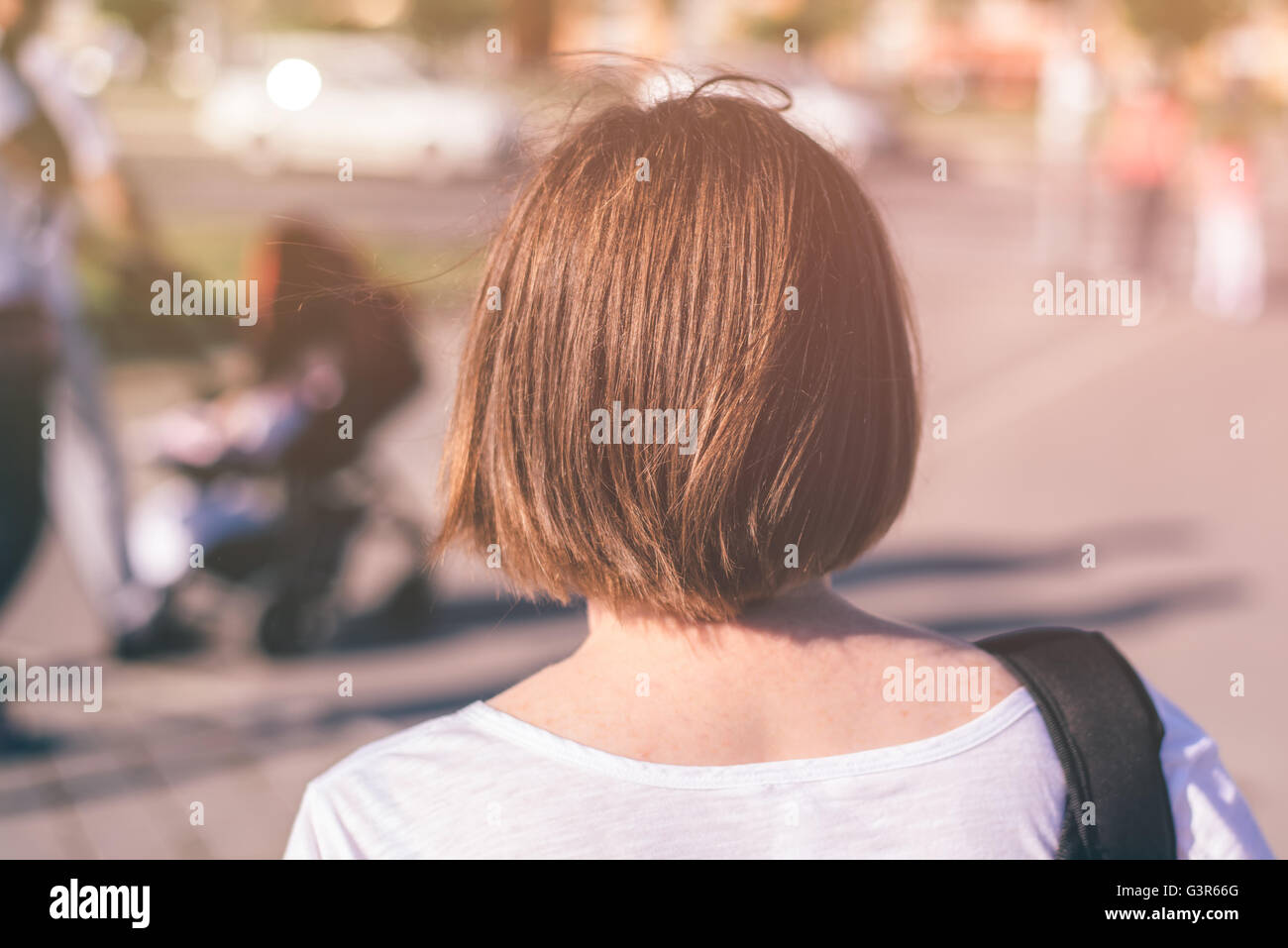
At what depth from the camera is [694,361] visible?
48.6 inches

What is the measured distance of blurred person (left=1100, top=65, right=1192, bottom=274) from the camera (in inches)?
470

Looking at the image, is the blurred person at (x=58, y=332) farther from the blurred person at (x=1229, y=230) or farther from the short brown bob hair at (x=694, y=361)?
the blurred person at (x=1229, y=230)

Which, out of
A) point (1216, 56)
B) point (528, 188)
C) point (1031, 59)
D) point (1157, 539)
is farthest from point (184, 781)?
point (1031, 59)

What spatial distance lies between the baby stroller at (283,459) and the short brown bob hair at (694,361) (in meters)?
3.17

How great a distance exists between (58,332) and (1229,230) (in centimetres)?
1038

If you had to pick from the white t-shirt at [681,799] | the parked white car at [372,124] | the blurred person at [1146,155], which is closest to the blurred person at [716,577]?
the white t-shirt at [681,799]

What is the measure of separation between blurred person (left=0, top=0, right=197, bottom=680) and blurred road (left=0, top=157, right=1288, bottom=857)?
0.78 ft

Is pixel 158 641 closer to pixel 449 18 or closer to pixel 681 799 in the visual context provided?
pixel 681 799

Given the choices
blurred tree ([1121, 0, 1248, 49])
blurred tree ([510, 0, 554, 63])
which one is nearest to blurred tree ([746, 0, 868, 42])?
blurred tree ([510, 0, 554, 63])

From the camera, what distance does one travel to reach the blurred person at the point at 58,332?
3916mm

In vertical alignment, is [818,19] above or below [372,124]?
above

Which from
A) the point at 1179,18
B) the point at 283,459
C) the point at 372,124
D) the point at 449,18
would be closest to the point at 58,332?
the point at 283,459
